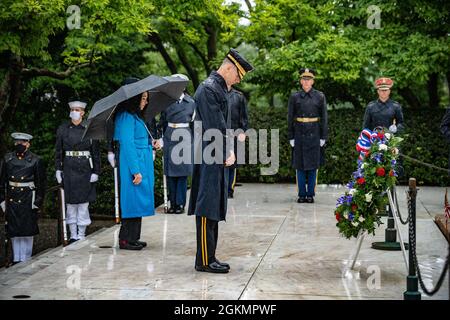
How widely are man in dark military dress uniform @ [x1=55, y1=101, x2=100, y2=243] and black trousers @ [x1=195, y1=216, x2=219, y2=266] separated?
3417 millimetres

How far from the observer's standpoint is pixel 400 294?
6449 millimetres

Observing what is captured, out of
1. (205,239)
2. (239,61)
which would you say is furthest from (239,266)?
(239,61)

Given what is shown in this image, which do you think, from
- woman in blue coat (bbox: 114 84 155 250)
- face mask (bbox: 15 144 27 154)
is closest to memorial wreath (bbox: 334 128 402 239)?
woman in blue coat (bbox: 114 84 155 250)

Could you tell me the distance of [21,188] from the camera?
9.97 meters

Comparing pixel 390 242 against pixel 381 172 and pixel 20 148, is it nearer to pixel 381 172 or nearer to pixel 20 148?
pixel 381 172

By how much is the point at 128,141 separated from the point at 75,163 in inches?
81.1

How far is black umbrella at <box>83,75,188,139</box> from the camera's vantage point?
830cm

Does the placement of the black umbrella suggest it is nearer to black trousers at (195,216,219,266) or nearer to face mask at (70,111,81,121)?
face mask at (70,111,81,121)

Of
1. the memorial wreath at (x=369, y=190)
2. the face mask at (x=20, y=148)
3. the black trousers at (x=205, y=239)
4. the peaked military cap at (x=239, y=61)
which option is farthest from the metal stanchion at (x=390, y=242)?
the face mask at (x=20, y=148)

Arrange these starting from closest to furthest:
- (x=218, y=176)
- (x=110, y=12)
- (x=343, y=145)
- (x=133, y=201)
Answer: (x=218, y=176) → (x=133, y=201) → (x=110, y=12) → (x=343, y=145)
